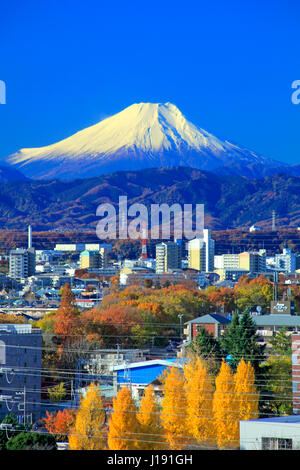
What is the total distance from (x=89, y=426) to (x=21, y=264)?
41.3 metres

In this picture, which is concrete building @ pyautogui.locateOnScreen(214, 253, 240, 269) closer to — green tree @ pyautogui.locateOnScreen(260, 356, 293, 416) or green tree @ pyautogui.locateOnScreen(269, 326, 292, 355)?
green tree @ pyautogui.locateOnScreen(269, 326, 292, 355)

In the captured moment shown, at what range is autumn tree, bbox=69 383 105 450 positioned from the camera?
10.8 meters

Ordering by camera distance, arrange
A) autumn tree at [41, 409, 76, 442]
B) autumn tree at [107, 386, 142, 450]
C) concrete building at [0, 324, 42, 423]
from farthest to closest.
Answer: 1. concrete building at [0, 324, 42, 423]
2. autumn tree at [41, 409, 76, 442]
3. autumn tree at [107, 386, 142, 450]

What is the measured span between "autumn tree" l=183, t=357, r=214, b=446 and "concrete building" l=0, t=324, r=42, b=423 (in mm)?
2218

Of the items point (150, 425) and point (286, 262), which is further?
point (286, 262)

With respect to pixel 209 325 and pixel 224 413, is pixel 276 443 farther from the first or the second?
pixel 209 325

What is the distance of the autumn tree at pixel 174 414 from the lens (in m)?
11.0

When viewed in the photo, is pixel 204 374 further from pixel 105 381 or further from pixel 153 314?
pixel 153 314

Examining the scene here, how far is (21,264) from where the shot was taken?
51.8m

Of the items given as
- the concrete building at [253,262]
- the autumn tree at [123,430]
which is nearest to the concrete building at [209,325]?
the autumn tree at [123,430]

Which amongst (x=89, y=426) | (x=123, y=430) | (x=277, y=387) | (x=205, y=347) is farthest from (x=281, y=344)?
(x=123, y=430)

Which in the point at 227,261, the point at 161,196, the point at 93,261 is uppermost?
the point at 161,196

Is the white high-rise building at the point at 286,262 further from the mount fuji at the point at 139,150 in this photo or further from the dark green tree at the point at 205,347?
the mount fuji at the point at 139,150

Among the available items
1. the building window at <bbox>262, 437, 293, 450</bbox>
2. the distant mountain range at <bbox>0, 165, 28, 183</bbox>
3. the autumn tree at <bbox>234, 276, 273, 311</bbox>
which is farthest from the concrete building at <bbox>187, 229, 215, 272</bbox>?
the distant mountain range at <bbox>0, 165, 28, 183</bbox>
